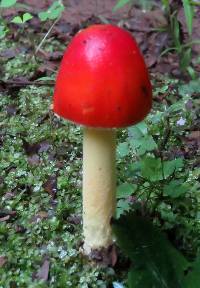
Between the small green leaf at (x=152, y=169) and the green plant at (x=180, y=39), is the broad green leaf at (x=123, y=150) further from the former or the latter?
the green plant at (x=180, y=39)

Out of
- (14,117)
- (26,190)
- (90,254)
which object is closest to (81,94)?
(90,254)

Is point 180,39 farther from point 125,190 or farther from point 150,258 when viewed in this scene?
point 150,258

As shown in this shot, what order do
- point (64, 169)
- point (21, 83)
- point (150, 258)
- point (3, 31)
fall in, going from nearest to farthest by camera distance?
point (150, 258)
point (64, 169)
point (21, 83)
point (3, 31)

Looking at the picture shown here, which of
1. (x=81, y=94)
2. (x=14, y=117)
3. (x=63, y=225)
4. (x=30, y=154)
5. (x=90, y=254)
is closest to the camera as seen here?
(x=81, y=94)

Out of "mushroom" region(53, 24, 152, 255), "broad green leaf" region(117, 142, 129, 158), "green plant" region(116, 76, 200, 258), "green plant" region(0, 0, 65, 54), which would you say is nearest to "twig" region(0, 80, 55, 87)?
"green plant" region(0, 0, 65, 54)

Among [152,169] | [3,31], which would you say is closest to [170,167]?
[152,169]

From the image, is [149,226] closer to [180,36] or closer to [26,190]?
[26,190]
